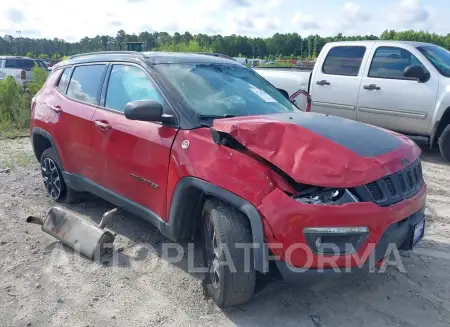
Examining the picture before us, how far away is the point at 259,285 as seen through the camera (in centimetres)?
303

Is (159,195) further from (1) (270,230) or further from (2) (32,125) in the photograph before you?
(2) (32,125)

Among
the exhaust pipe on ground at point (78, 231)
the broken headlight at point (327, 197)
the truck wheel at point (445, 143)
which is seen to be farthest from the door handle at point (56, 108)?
the truck wheel at point (445, 143)

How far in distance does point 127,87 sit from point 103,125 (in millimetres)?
399

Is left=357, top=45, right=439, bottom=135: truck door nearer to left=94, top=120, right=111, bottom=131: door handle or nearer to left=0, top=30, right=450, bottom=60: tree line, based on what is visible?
left=94, top=120, right=111, bottom=131: door handle

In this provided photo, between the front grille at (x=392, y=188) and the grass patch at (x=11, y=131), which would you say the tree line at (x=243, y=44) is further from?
the front grille at (x=392, y=188)

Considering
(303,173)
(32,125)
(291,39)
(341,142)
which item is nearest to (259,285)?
(303,173)

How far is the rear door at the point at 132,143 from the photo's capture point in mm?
3410

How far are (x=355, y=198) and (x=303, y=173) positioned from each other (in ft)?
1.14

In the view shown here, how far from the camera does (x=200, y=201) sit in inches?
128

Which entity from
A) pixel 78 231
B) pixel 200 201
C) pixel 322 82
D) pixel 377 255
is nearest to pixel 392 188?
pixel 377 255

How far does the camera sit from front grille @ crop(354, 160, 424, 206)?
106 inches

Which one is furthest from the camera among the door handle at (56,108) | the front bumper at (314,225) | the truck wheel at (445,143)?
the truck wheel at (445,143)

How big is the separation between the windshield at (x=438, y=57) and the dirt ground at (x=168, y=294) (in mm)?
3590

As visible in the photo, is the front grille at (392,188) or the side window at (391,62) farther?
the side window at (391,62)
